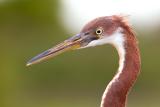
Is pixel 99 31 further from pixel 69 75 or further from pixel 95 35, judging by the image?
pixel 69 75

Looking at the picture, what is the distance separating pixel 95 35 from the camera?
8.28 m

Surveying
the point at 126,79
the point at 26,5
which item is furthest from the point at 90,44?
the point at 26,5

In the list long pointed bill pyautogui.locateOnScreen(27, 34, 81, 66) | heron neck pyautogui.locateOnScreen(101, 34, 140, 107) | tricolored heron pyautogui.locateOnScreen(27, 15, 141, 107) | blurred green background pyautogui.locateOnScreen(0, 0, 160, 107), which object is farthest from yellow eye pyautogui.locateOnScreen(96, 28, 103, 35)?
blurred green background pyautogui.locateOnScreen(0, 0, 160, 107)

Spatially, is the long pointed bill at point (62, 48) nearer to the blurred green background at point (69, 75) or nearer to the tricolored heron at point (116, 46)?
the tricolored heron at point (116, 46)

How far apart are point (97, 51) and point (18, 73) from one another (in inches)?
Result: 78.3

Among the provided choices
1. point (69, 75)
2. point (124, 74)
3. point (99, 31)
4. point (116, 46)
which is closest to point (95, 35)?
point (99, 31)

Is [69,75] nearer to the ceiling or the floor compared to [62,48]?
nearer to the ceiling

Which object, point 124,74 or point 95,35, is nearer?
point 124,74

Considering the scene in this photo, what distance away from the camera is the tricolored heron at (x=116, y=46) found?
7.81 m

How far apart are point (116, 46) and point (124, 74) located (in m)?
0.30

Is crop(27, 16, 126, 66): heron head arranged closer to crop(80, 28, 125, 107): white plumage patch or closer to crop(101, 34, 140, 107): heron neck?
crop(80, 28, 125, 107): white plumage patch

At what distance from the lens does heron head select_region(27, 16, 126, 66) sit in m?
8.11

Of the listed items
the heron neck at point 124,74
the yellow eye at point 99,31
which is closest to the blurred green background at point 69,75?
the yellow eye at point 99,31

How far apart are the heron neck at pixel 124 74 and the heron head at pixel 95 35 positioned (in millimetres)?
164
